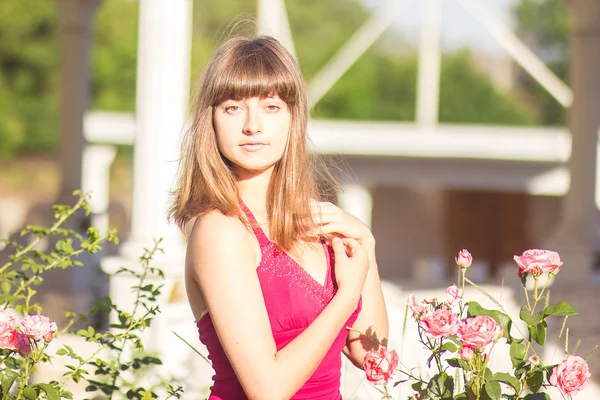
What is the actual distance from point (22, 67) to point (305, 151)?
29508mm

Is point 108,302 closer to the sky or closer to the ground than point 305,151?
closer to the ground

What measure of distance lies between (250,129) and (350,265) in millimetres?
404

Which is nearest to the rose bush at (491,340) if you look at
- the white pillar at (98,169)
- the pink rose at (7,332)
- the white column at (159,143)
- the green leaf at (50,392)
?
the green leaf at (50,392)

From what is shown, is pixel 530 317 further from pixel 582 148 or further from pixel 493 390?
pixel 582 148

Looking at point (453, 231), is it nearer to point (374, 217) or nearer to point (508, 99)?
point (374, 217)

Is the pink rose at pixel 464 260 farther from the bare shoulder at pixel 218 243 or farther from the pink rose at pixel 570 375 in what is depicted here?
the bare shoulder at pixel 218 243

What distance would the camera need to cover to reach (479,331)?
1845mm

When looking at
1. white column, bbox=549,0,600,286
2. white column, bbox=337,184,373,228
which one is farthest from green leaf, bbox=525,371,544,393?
white column, bbox=337,184,373,228

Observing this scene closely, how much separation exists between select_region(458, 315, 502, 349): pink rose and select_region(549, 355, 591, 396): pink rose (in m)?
0.16

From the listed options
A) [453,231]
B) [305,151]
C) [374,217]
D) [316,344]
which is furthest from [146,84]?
[453,231]

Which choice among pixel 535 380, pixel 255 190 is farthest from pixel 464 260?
pixel 255 190

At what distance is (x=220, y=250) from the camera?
77.8 inches

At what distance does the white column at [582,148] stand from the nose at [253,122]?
6185 millimetres

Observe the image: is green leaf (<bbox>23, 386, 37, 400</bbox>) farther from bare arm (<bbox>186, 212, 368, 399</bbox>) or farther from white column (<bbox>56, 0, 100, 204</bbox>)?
white column (<bbox>56, 0, 100, 204</bbox>)
